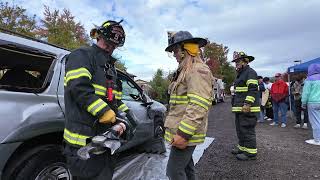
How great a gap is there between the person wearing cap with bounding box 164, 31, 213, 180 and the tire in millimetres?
1122

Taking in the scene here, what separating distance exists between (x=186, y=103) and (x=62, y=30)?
698 inches

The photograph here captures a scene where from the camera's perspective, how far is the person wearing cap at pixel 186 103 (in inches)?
114

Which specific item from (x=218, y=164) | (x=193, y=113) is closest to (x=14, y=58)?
(x=193, y=113)

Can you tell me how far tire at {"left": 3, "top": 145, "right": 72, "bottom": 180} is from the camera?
10.1 feet

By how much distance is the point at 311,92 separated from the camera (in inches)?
303

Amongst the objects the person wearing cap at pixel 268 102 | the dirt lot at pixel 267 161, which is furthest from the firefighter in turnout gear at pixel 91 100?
the person wearing cap at pixel 268 102

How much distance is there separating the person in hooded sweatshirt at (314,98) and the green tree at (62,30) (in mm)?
13238

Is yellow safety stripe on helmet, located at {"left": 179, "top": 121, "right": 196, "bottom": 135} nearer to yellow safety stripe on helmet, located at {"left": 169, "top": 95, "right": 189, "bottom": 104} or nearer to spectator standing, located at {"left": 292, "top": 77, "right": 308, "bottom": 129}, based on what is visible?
yellow safety stripe on helmet, located at {"left": 169, "top": 95, "right": 189, "bottom": 104}

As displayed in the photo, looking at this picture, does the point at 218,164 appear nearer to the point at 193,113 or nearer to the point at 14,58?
the point at 193,113

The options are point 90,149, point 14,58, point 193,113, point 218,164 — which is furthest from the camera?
point 218,164

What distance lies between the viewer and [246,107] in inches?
232

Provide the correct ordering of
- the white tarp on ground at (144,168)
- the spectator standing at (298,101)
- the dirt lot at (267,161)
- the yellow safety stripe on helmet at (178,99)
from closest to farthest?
the yellow safety stripe on helmet at (178,99) < the white tarp on ground at (144,168) < the dirt lot at (267,161) < the spectator standing at (298,101)

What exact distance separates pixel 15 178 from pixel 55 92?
931mm

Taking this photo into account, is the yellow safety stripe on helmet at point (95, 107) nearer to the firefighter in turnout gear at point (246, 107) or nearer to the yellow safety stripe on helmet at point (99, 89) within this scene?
the yellow safety stripe on helmet at point (99, 89)
